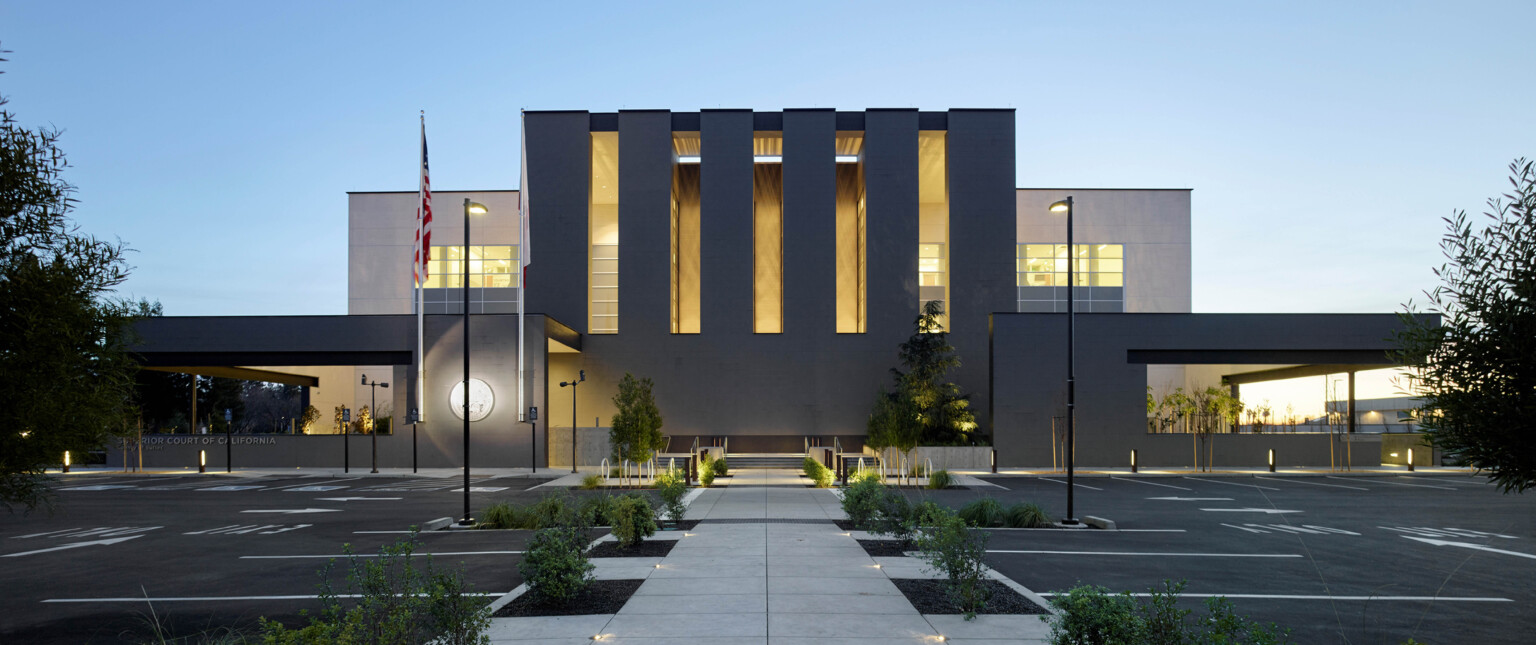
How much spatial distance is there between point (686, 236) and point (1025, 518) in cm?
3569

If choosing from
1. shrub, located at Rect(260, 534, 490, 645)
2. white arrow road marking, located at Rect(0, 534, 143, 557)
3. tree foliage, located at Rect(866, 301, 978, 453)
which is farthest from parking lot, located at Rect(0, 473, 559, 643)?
tree foliage, located at Rect(866, 301, 978, 453)

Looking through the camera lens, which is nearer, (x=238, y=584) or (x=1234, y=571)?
(x=238, y=584)

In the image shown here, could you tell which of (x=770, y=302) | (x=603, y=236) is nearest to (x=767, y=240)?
(x=770, y=302)

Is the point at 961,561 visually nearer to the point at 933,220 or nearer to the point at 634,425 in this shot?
the point at 634,425

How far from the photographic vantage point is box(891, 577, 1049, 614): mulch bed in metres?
9.42

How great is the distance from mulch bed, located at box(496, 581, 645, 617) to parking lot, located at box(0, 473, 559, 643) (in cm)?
135

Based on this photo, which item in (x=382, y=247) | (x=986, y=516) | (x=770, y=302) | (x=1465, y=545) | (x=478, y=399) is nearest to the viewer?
(x=1465, y=545)

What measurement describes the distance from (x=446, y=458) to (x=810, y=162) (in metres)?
24.2

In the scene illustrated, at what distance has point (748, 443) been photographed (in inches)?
1811

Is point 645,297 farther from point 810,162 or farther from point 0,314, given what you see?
point 0,314

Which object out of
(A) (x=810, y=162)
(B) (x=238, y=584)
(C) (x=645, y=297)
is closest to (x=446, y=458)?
(C) (x=645, y=297)

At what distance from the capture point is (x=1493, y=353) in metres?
6.67

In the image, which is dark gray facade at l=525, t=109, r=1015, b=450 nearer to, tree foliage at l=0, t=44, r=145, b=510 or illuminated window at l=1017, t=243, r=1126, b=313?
illuminated window at l=1017, t=243, r=1126, b=313

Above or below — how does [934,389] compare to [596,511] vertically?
above
